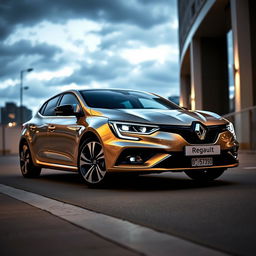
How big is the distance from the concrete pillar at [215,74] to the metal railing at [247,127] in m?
15.9

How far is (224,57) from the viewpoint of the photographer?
36.0m

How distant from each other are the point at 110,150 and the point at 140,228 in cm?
273

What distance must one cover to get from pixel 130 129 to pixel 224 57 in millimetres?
30728

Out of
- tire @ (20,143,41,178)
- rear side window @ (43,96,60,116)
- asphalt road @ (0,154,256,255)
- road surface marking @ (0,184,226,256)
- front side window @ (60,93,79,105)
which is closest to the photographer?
road surface marking @ (0,184,226,256)

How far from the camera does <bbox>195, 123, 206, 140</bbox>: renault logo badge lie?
6.57 metres

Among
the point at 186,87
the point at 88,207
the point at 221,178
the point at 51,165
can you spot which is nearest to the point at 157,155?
the point at 88,207

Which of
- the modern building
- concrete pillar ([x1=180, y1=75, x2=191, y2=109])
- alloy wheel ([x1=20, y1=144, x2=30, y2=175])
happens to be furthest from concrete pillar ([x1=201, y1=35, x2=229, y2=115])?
alloy wheel ([x1=20, y1=144, x2=30, y2=175])

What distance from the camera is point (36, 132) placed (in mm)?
9195

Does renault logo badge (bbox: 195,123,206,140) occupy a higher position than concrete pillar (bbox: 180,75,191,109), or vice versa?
concrete pillar (bbox: 180,75,191,109)

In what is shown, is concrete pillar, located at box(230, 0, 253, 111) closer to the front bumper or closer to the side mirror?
the side mirror

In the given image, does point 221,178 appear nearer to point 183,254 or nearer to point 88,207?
point 88,207

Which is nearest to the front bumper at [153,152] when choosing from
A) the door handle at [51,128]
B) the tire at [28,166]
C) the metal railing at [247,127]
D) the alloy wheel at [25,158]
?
the door handle at [51,128]

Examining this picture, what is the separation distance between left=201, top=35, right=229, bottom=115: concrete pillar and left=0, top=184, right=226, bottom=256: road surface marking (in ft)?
103

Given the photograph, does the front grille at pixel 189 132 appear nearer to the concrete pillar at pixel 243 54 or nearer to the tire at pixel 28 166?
the tire at pixel 28 166
